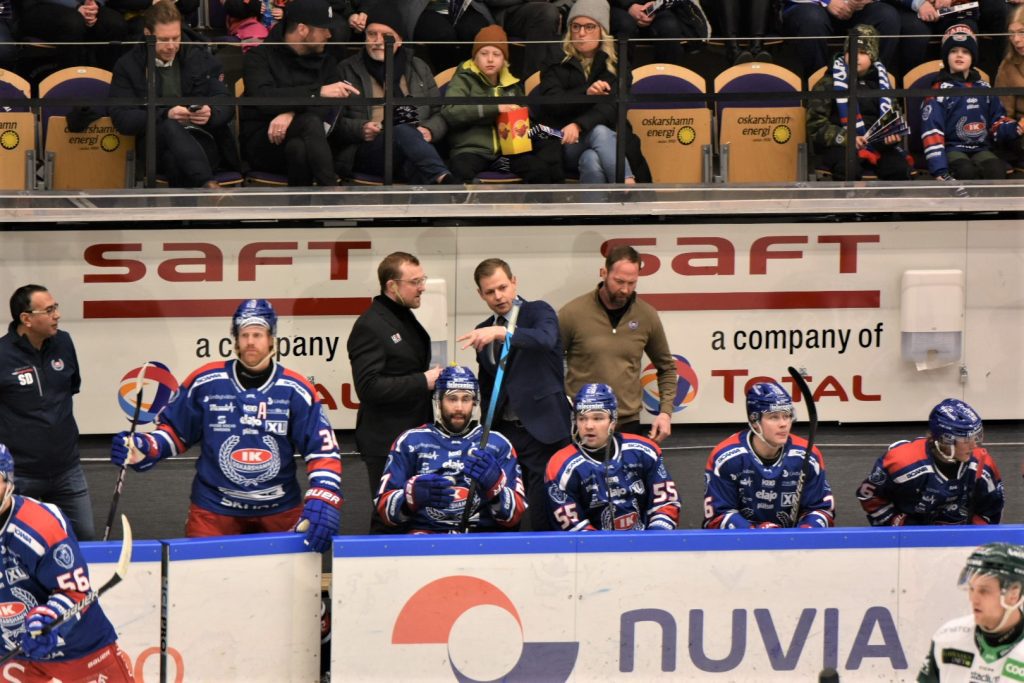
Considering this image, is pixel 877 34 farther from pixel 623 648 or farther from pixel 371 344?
pixel 623 648

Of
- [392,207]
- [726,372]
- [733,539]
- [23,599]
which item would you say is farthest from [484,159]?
[23,599]

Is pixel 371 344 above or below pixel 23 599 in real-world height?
above

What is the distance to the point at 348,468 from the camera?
384 inches

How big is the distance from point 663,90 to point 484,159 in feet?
3.80

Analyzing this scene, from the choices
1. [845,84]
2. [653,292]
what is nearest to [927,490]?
[653,292]

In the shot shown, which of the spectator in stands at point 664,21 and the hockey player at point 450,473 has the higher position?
the spectator in stands at point 664,21

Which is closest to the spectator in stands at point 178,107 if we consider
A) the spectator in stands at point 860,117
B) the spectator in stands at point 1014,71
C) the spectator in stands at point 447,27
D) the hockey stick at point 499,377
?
the spectator in stands at point 447,27

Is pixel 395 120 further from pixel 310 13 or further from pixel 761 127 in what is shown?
pixel 761 127

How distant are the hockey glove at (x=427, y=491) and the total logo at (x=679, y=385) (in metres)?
3.24

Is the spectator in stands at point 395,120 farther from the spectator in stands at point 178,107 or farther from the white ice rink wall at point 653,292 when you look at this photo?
the spectator in stands at point 178,107

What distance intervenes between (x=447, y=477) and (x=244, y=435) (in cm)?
90

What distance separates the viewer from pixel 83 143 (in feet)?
30.7

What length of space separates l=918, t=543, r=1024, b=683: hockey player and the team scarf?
503 cm

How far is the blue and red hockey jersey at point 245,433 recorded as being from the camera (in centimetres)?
677
